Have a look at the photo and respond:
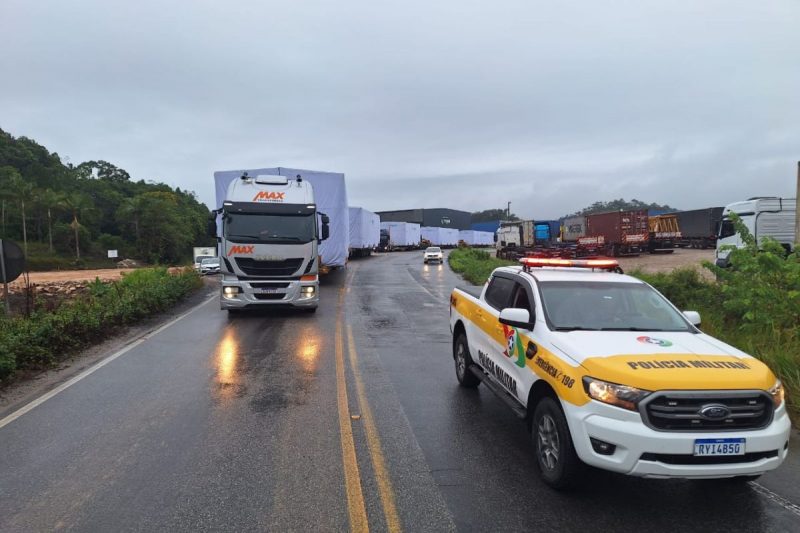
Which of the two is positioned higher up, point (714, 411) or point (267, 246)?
point (267, 246)

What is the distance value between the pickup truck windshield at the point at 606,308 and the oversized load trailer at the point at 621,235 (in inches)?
1247

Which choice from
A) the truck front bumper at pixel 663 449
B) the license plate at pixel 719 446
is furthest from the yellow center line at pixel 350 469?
the license plate at pixel 719 446

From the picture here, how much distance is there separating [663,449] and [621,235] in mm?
35265

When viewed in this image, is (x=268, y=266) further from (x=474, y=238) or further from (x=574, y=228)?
(x=474, y=238)

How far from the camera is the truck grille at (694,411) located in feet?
11.5

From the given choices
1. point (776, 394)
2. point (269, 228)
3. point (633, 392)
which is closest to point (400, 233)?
point (269, 228)

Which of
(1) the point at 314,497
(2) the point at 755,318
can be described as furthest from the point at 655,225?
(1) the point at 314,497

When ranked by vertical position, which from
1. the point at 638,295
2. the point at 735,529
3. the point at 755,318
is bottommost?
the point at 735,529

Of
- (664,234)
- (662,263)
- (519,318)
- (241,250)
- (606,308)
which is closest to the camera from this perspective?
(519,318)

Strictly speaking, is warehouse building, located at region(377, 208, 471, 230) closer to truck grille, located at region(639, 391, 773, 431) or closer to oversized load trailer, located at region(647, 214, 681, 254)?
oversized load trailer, located at region(647, 214, 681, 254)

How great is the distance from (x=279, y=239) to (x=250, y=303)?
1784 mm

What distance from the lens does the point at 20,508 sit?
3.79 meters

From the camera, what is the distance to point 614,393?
3594mm

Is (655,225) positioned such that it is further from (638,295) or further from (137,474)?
(137,474)
